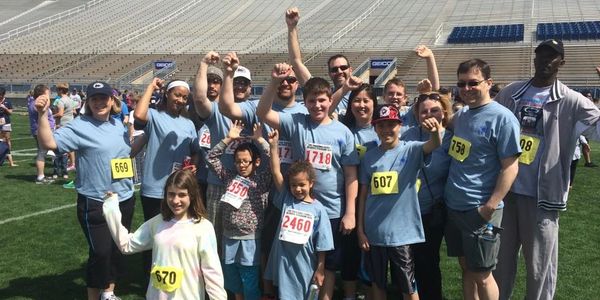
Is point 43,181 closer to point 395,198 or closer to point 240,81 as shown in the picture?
point 240,81

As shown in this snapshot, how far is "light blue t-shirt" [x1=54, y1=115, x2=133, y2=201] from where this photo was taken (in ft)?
12.6

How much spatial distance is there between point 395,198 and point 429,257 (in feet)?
2.07

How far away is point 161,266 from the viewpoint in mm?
3066

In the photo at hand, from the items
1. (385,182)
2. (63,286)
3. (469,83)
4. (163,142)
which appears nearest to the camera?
(469,83)

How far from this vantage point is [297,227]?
135 inches

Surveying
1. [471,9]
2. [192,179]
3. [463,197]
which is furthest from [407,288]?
[471,9]

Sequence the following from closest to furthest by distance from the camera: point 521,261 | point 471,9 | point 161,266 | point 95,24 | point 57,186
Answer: point 161,266 < point 521,261 < point 57,186 < point 471,9 < point 95,24

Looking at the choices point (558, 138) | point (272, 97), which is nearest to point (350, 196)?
point (272, 97)

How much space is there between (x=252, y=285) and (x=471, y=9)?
4068 centimetres

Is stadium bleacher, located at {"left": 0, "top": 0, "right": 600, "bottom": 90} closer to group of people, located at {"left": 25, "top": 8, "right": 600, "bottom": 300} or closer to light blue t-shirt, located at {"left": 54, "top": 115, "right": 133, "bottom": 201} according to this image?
group of people, located at {"left": 25, "top": 8, "right": 600, "bottom": 300}

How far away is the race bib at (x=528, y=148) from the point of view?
355 cm

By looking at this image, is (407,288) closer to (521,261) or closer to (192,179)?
(192,179)

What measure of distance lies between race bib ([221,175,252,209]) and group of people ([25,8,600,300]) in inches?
0.4

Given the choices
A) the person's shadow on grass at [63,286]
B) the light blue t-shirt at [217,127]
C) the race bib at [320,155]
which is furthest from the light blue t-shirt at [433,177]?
the person's shadow on grass at [63,286]
